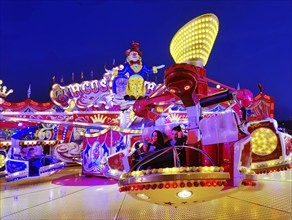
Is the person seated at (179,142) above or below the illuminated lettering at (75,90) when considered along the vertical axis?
below

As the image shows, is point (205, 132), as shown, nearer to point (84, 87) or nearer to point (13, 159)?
point (13, 159)

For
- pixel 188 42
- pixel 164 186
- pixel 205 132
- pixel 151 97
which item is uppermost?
pixel 188 42

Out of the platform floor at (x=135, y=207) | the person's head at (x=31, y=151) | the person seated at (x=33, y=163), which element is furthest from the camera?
the person's head at (x=31, y=151)

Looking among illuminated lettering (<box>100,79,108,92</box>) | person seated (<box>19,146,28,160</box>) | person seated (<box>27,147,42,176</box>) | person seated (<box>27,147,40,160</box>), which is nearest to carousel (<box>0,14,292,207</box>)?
person seated (<box>27,147,42,176</box>)

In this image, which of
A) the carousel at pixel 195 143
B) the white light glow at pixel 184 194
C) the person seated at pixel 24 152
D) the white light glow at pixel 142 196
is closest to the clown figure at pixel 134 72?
the person seated at pixel 24 152

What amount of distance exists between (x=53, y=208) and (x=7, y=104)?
15828 millimetres

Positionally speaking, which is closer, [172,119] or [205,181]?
[205,181]

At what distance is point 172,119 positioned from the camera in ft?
63.0

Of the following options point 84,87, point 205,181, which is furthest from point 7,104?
point 205,181

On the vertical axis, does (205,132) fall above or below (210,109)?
below

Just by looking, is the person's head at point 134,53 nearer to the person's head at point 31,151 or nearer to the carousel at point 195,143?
the person's head at point 31,151

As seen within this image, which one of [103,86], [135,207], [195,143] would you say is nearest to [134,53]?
[103,86]

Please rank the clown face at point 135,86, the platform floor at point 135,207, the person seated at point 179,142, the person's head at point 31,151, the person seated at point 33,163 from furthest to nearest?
1. the clown face at point 135,86
2. the person's head at point 31,151
3. the person seated at point 33,163
4. the platform floor at point 135,207
5. the person seated at point 179,142

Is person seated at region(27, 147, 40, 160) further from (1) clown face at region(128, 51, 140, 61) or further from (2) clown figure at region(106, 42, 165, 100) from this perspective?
(1) clown face at region(128, 51, 140, 61)
